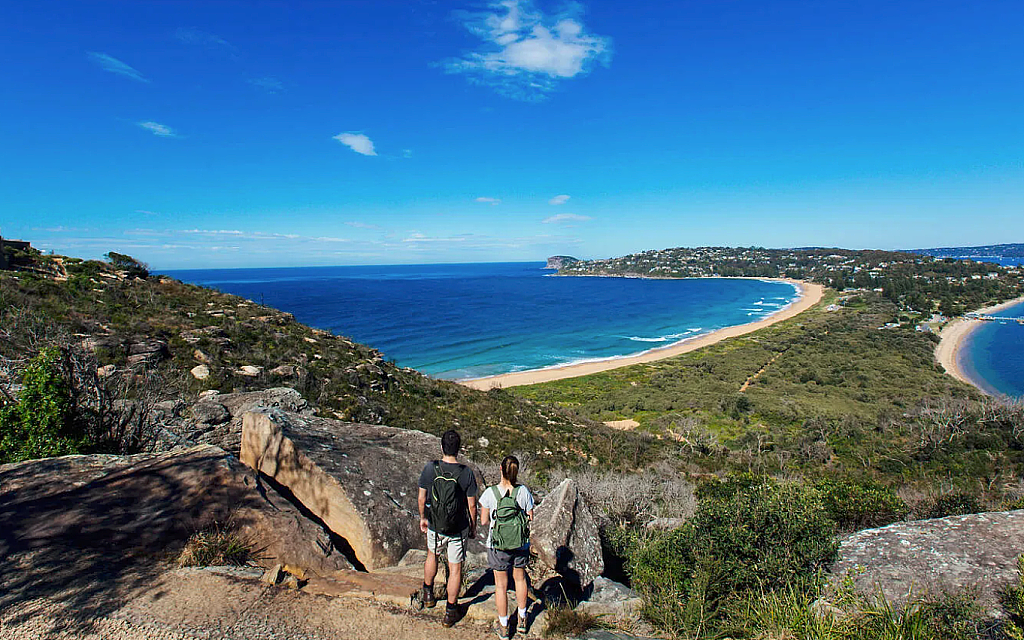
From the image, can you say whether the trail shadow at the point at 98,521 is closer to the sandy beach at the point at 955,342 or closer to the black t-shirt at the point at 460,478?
the black t-shirt at the point at 460,478

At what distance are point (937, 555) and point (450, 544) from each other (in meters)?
5.63

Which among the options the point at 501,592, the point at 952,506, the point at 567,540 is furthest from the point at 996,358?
the point at 501,592

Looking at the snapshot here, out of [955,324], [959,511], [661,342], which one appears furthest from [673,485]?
[955,324]

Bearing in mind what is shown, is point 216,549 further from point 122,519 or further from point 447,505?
point 447,505

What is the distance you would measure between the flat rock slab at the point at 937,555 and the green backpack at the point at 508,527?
378 centimetres

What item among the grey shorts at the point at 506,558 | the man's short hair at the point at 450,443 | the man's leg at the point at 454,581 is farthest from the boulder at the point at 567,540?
the man's short hair at the point at 450,443

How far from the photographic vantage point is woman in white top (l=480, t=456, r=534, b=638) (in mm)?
4305

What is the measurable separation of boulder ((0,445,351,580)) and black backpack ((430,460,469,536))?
1510 millimetres

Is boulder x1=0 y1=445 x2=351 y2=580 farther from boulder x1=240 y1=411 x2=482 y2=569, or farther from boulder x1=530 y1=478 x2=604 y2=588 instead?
boulder x1=530 y1=478 x2=604 y2=588

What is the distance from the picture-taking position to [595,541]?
6422 mm

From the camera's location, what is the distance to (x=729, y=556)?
5.16 metres

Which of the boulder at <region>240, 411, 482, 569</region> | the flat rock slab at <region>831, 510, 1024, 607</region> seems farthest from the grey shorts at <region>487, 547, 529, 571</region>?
the flat rock slab at <region>831, 510, 1024, 607</region>

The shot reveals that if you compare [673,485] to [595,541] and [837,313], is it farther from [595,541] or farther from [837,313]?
[837,313]

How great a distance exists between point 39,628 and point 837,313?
3872 inches
